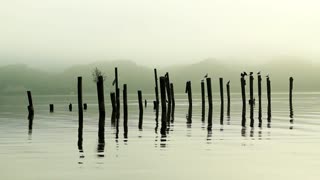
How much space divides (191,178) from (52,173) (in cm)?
413

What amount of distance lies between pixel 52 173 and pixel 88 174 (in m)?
1.16

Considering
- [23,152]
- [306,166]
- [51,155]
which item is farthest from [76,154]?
[306,166]

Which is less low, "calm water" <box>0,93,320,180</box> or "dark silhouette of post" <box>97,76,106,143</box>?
"dark silhouette of post" <box>97,76,106,143</box>

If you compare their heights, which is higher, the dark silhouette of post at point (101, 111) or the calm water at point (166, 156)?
the dark silhouette of post at point (101, 111)

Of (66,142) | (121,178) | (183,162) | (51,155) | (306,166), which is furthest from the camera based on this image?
(66,142)

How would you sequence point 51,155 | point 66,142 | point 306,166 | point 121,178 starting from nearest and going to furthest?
point 121,178 → point 306,166 → point 51,155 → point 66,142

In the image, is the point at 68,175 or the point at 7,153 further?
the point at 7,153

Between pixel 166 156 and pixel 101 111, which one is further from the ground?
pixel 101 111

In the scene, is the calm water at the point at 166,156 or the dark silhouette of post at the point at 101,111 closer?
the calm water at the point at 166,156

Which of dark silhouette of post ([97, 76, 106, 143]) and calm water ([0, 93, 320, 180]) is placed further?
dark silhouette of post ([97, 76, 106, 143])

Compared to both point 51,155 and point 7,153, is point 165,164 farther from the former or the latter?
point 7,153

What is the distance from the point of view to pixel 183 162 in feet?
61.5

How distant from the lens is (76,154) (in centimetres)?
2105

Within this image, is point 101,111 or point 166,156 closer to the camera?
point 166,156
